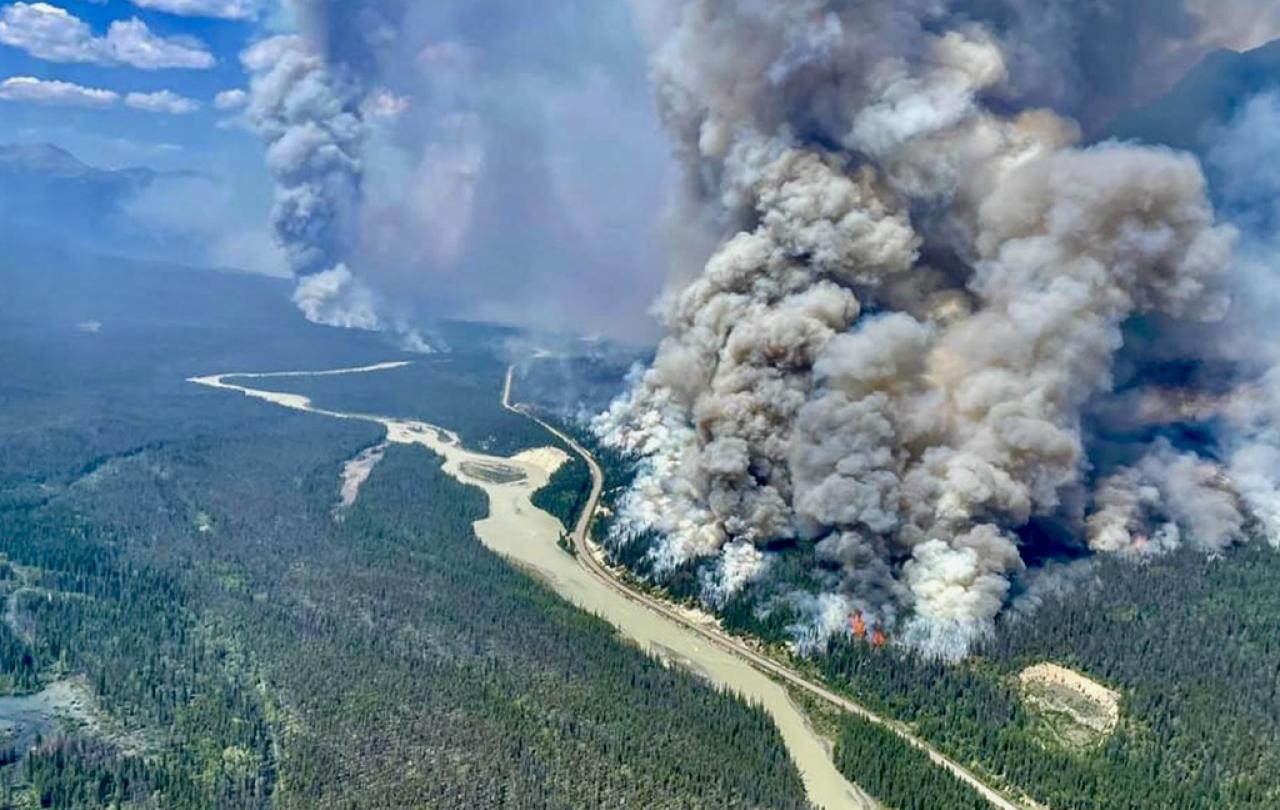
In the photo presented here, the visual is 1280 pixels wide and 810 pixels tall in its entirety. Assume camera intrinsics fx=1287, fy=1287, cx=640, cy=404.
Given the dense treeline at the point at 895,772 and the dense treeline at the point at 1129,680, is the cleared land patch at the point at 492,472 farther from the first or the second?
the dense treeline at the point at 895,772

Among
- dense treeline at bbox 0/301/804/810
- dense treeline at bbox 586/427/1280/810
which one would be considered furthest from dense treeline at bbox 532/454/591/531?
dense treeline at bbox 586/427/1280/810

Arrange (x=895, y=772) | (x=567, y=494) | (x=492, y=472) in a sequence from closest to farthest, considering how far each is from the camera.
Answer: (x=895, y=772) → (x=567, y=494) → (x=492, y=472)

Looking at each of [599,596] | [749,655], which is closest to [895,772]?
[749,655]

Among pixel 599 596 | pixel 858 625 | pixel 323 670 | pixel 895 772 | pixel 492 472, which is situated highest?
pixel 858 625

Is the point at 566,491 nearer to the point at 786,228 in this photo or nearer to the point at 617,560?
the point at 617,560

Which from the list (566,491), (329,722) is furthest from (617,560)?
(329,722)

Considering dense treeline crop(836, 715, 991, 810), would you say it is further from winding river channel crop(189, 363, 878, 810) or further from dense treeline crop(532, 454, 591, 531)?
dense treeline crop(532, 454, 591, 531)

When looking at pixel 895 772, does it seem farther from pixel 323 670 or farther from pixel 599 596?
pixel 323 670

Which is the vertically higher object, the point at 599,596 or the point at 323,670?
the point at 599,596
